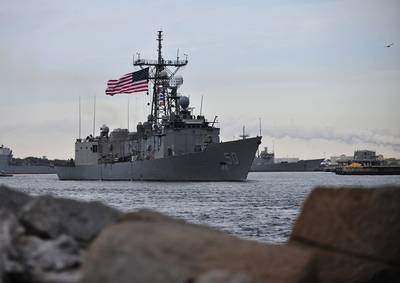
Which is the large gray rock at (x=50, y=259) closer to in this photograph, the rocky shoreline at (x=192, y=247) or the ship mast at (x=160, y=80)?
the rocky shoreline at (x=192, y=247)

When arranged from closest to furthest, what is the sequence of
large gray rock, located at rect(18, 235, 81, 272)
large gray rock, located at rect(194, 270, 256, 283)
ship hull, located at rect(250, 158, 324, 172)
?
large gray rock, located at rect(194, 270, 256, 283)
large gray rock, located at rect(18, 235, 81, 272)
ship hull, located at rect(250, 158, 324, 172)

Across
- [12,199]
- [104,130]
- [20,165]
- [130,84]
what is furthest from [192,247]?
[20,165]

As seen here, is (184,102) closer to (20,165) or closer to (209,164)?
(209,164)

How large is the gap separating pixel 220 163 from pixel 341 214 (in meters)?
61.1

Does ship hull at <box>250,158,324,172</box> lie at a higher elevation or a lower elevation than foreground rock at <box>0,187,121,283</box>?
higher

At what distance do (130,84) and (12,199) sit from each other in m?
54.0

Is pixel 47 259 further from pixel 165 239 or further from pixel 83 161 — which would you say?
pixel 83 161

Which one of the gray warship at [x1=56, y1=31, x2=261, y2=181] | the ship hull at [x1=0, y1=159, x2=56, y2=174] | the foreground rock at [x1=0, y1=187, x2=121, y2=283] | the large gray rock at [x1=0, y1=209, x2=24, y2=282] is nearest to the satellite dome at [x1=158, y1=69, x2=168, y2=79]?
the gray warship at [x1=56, y1=31, x2=261, y2=181]

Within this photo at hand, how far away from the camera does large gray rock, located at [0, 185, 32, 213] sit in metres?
8.09

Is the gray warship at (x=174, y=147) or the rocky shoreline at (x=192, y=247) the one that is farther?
the gray warship at (x=174, y=147)

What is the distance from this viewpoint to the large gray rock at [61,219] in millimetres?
6668

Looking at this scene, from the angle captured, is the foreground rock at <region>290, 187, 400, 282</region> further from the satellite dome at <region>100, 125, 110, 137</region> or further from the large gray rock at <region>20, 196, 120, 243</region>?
the satellite dome at <region>100, 125, 110, 137</region>

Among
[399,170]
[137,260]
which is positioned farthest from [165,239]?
[399,170]

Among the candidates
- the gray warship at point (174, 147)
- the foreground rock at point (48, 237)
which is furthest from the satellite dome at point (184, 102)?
the foreground rock at point (48, 237)
